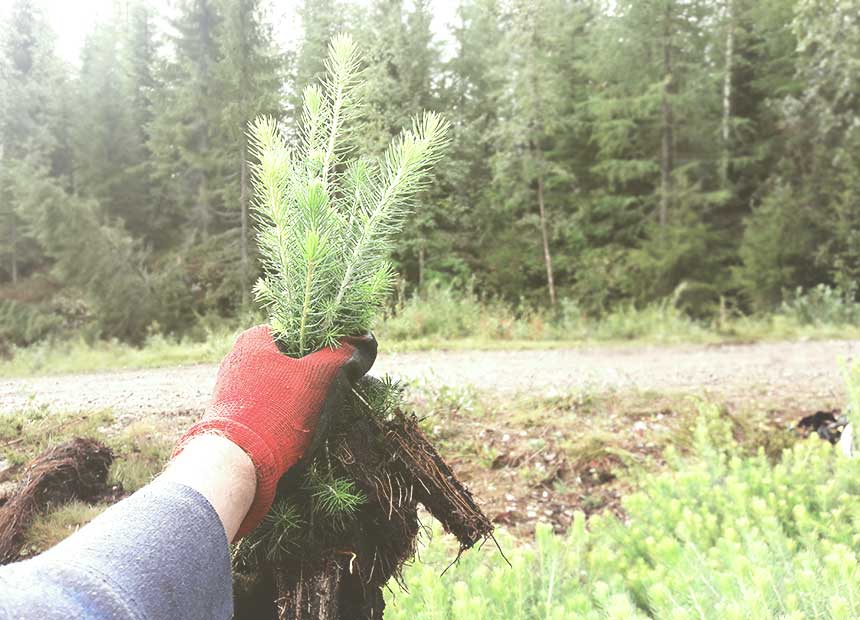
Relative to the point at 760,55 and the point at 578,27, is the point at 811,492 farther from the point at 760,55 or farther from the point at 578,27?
the point at 760,55

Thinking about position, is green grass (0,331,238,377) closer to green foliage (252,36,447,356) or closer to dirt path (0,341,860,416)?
dirt path (0,341,860,416)

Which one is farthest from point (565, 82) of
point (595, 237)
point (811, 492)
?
point (811, 492)

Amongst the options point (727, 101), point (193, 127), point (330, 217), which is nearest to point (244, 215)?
point (193, 127)

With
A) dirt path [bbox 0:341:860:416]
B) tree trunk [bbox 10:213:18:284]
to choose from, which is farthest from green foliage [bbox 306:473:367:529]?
tree trunk [bbox 10:213:18:284]

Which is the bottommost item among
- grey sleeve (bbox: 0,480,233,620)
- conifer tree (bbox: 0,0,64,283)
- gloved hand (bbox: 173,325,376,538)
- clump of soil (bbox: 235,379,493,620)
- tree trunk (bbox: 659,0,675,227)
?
clump of soil (bbox: 235,379,493,620)

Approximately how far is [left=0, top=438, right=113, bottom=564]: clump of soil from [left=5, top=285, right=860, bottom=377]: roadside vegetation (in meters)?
0.21

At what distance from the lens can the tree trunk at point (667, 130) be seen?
5.08m

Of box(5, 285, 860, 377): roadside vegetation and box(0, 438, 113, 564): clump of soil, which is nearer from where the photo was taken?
box(0, 438, 113, 564): clump of soil

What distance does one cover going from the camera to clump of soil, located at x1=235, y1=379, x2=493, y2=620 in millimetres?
1188

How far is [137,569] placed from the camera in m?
0.71

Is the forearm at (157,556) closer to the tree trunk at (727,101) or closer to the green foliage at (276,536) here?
the green foliage at (276,536)

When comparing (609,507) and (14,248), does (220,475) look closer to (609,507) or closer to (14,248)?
(14,248)

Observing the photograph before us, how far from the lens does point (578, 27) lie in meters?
3.52

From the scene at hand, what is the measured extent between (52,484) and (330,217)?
95 centimetres
